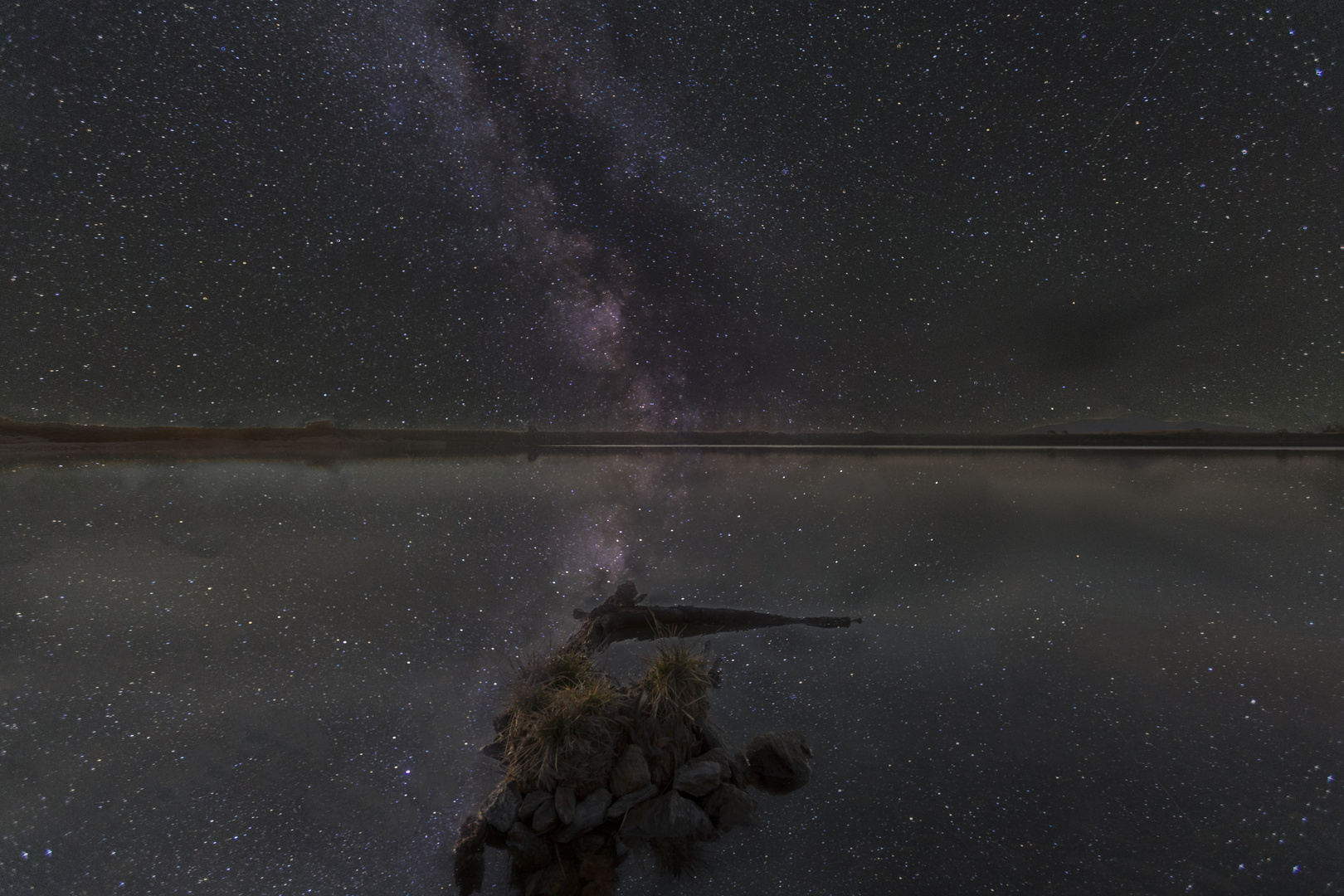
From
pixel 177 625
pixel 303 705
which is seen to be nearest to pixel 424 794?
pixel 303 705

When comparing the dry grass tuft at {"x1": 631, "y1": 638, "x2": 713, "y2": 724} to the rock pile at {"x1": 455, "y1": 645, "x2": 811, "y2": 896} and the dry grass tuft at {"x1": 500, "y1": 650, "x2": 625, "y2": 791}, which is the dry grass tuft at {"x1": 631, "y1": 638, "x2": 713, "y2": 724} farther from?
the dry grass tuft at {"x1": 500, "y1": 650, "x2": 625, "y2": 791}

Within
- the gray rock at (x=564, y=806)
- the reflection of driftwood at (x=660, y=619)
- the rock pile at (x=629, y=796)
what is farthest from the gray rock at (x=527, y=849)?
the reflection of driftwood at (x=660, y=619)

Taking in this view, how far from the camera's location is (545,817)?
9.07ft

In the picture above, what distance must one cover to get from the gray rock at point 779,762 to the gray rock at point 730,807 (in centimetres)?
→ 21

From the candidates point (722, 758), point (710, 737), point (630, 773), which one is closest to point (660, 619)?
point (710, 737)

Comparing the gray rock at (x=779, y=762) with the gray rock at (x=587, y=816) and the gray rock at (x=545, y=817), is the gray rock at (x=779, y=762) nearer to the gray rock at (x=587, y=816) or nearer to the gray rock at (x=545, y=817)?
the gray rock at (x=587, y=816)

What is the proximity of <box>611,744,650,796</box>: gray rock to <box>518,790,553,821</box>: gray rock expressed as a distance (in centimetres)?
38

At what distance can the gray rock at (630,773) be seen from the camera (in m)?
2.94

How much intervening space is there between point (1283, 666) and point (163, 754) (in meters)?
8.21

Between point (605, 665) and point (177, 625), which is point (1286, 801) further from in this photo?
point (177, 625)

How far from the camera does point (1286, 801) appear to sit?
2.84 metres

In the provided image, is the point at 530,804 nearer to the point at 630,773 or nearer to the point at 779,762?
the point at 630,773

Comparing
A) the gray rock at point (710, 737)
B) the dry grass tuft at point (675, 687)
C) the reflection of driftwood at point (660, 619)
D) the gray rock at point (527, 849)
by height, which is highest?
the reflection of driftwood at point (660, 619)

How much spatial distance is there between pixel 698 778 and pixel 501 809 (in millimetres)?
1056
